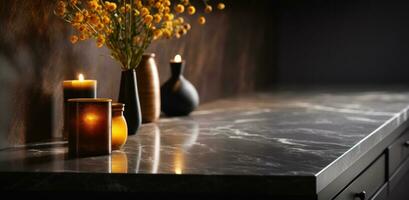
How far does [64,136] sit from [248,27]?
1965 millimetres

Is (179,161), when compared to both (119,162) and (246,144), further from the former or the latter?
(246,144)

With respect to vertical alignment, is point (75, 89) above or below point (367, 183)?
above

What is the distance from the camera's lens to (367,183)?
1.94m

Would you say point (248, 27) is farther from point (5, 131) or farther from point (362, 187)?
point (5, 131)

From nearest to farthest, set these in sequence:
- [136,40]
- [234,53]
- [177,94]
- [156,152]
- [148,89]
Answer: [156,152] < [136,40] < [148,89] < [177,94] < [234,53]

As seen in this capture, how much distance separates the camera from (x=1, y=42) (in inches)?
65.7

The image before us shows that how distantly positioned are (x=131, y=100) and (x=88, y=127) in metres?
0.39

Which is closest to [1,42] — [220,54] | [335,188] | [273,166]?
[273,166]

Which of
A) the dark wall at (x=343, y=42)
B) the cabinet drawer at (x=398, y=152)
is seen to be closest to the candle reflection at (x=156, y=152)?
the cabinet drawer at (x=398, y=152)

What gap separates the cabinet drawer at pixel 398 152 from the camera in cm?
229

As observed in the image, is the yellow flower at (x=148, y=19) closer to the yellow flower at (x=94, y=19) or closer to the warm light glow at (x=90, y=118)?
the yellow flower at (x=94, y=19)

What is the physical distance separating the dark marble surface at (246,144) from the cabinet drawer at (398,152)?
0.25ft

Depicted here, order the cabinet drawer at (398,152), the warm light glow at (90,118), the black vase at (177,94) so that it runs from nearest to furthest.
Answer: the warm light glow at (90,118) < the cabinet drawer at (398,152) < the black vase at (177,94)

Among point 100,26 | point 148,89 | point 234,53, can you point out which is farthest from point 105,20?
point 234,53
